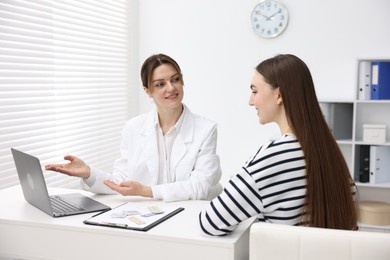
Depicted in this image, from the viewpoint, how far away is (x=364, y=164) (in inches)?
164

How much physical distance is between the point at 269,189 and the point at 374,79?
9.33 ft

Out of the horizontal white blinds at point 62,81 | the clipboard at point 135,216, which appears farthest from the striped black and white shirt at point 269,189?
the horizontal white blinds at point 62,81

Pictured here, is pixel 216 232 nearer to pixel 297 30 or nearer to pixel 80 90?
pixel 80 90

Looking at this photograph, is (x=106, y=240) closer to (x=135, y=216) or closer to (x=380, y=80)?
(x=135, y=216)

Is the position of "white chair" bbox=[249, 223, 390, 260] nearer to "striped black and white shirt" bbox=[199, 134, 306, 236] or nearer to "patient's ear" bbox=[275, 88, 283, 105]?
"striped black and white shirt" bbox=[199, 134, 306, 236]

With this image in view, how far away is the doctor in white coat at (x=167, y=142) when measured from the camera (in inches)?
102

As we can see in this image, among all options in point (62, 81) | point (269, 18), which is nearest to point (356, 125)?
point (269, 18)

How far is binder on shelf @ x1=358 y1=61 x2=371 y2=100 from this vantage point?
411 cm

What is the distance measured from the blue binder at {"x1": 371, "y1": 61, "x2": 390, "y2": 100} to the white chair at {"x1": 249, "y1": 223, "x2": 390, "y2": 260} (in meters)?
2.95

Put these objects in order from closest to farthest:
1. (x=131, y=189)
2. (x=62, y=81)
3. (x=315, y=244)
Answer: (x=315, y=244) → (x=131, y=189) → (x=62, y=81)

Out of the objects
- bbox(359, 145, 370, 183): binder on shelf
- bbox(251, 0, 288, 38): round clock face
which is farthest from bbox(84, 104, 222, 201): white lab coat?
bbox(251, 0, 288, 38): round clock face

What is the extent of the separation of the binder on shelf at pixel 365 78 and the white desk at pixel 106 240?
2.58 m

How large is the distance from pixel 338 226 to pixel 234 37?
3.30 m

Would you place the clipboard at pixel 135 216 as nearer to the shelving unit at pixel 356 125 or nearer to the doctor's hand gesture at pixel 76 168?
the doctor's hand gesture at pixel 76 168
